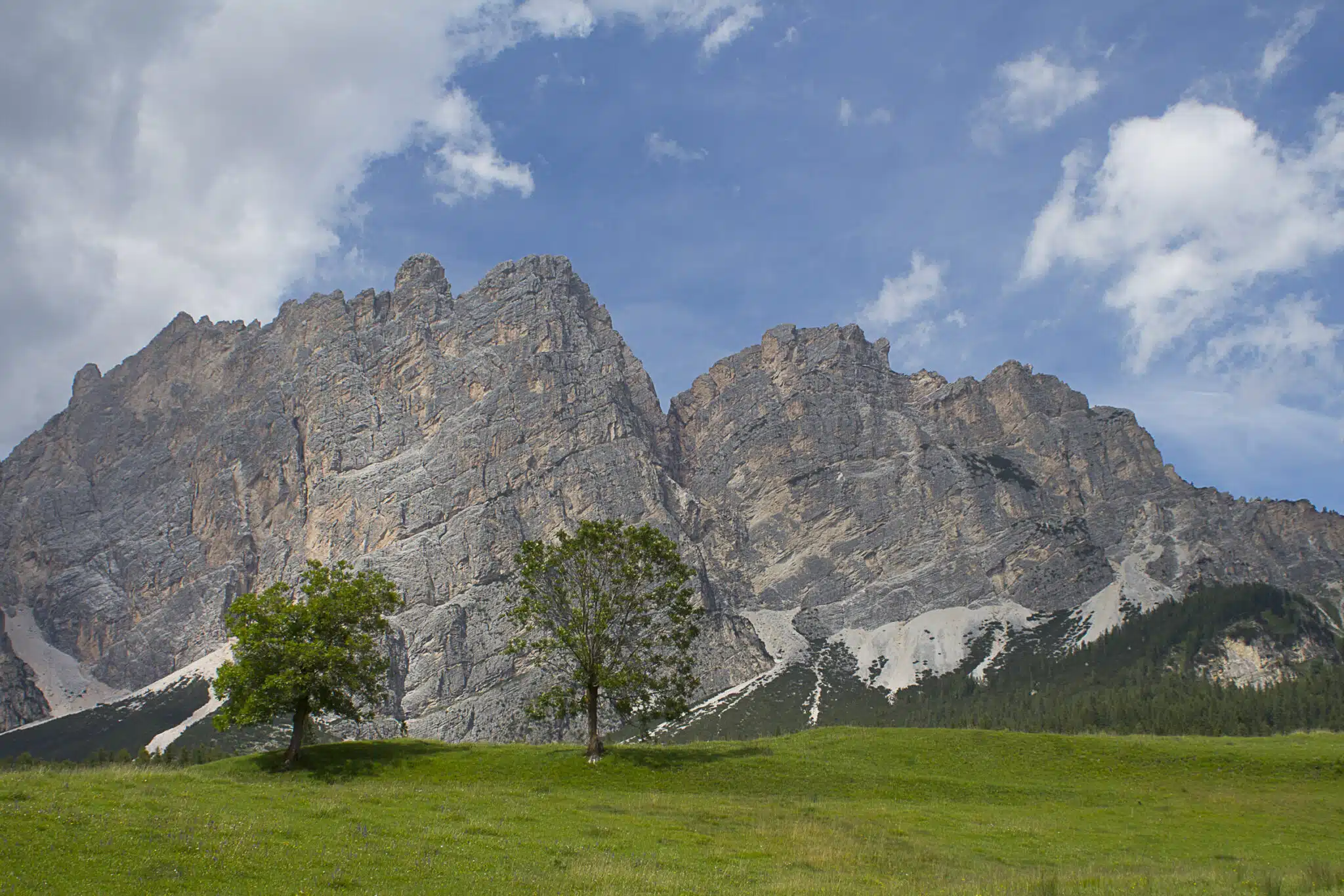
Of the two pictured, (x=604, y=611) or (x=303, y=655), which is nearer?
(x=303, y=655)

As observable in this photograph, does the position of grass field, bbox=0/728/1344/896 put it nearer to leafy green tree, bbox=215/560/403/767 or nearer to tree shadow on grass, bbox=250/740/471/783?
tree shadow on grass, bbox=250/740/471/783

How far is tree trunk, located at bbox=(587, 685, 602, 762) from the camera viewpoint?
4644cm

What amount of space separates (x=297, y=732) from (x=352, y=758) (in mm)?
3126

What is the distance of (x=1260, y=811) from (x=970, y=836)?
15.2 meters

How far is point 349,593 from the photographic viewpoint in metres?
51.3

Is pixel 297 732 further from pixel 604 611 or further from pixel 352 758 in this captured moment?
pixel 604 611

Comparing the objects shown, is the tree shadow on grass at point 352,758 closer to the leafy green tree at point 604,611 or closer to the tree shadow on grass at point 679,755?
the leafy green tree at point 604,611

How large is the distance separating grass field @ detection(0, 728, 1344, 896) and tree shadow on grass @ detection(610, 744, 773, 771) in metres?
0.19

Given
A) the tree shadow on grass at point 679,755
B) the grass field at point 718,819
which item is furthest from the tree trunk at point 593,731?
the tree shadow on grass at point 679,755

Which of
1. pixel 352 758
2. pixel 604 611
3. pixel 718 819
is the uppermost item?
pixel 604 611

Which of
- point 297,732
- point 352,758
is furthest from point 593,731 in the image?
point 297,732

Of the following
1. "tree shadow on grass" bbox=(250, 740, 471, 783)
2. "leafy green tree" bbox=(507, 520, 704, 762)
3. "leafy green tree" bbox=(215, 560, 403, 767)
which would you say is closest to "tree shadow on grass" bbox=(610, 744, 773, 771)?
"leafy green tree" bbox=(507, 520, 704, 762)

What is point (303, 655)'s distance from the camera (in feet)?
158

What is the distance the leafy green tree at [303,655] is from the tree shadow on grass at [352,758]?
957 mm
